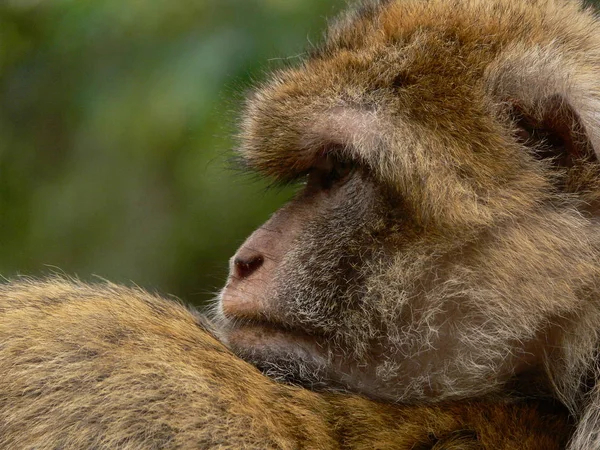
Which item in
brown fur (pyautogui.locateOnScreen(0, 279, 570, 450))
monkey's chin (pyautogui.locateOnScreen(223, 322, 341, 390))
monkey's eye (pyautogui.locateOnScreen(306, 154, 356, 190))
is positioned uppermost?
monkey's eye (pyautogui.locateOnScreen(306, 154, 356, 190))

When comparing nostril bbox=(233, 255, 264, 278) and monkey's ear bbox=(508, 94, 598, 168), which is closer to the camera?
monkey's ear bbox=(508, 94, 598, 168)

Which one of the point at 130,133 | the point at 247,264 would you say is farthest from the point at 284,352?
the point at 130,133

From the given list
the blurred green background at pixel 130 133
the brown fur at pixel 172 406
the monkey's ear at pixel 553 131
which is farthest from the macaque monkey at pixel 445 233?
the blurred green background at pixel 130 133

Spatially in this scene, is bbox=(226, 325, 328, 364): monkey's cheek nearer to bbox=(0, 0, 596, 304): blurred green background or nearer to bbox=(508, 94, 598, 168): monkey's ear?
bbox=(508, 94, 598, 168): monkey's ear

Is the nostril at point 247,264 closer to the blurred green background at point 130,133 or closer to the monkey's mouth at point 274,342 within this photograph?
the monkey's mouth at point 274,342

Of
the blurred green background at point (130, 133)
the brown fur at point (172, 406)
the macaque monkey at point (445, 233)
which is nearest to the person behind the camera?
the brown fur at point (172, 406)

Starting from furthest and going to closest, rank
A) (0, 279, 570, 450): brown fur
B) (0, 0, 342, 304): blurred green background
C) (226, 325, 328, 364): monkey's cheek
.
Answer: (0, 0, 342, 304): blurred green background
(226, 325, 328, 364): monkey's cheek
(0, 279, 570, 450): brown fur

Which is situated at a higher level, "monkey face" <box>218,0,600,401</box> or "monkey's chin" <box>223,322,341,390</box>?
"monkey face" <box>218,0,600,401</box>

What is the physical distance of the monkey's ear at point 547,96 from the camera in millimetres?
2840

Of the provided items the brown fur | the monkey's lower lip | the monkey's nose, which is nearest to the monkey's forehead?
the monkey's nose

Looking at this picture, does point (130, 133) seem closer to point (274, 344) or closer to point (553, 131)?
point (274, 344)

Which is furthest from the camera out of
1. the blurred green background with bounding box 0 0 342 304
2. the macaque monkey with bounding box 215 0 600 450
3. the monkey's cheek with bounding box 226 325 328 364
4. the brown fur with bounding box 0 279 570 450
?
the blurred green background with bounding box 0 0 342 304

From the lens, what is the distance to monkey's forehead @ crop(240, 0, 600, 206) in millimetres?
2873

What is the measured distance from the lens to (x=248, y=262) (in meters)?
3.00
